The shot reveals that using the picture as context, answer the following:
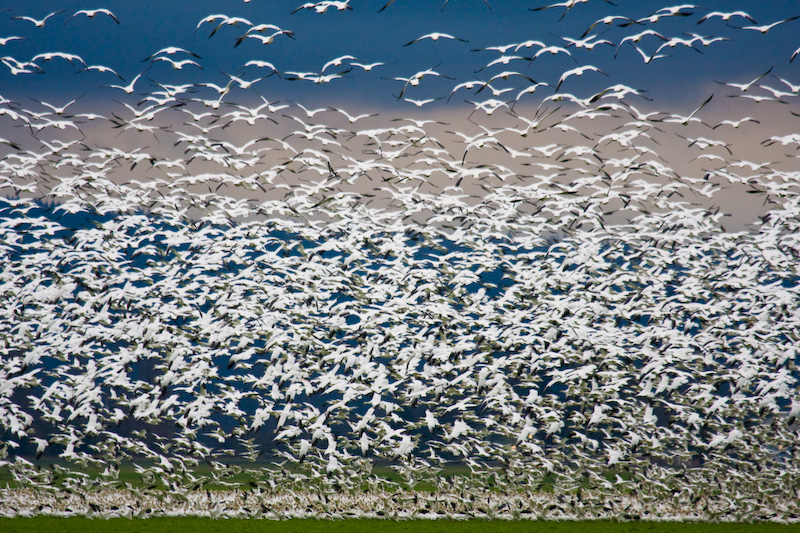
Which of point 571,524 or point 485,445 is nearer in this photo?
point 571,524

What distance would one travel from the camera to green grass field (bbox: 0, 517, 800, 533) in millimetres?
29875

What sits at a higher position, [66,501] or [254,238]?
[254,238]

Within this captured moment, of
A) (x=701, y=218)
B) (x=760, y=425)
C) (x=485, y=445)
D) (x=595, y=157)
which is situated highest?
(x=595, y=157)

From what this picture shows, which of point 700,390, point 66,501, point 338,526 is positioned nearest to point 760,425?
point 700,390

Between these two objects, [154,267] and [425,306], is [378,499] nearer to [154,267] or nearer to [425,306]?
[425,306]

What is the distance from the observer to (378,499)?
37.1m

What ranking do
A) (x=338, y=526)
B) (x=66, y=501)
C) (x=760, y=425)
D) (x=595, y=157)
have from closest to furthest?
(x=595, y=157) < (x=338, y=526) < (x=66, y=501) < (x=760, y=425)

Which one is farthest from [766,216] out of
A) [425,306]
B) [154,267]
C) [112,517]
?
[112,517]

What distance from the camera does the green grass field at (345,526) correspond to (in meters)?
29.9

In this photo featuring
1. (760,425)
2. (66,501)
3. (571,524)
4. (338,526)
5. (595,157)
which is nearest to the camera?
(595,157)

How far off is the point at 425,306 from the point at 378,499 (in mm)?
10790

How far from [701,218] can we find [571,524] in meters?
19.4

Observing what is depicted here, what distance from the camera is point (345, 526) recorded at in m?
31.4

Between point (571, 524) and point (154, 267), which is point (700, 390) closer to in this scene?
point (571, 524)
